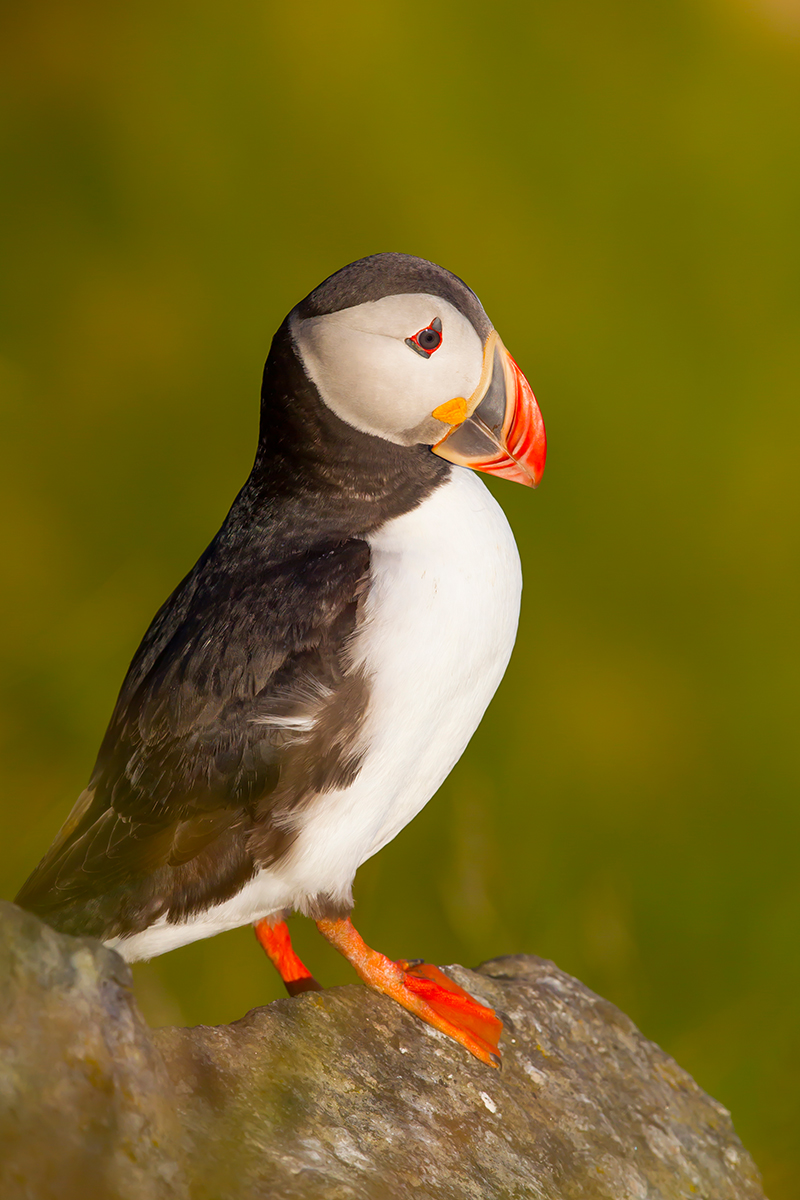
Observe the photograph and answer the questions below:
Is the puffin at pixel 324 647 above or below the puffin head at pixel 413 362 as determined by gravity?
below

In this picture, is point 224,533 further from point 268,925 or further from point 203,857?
Result: point 268,925

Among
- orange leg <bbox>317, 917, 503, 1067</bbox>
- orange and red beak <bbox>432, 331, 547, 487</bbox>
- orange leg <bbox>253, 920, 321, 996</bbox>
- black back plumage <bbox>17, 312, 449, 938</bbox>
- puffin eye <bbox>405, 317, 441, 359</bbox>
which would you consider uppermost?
puffin eye <bbox>405, 317, 441, 359</bbox>

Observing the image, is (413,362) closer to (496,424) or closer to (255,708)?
(496,424)

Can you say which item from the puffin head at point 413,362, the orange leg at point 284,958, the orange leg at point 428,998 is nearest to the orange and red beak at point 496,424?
the puffin head at point 413,362

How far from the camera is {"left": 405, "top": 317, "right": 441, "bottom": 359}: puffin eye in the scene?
1.41 metres

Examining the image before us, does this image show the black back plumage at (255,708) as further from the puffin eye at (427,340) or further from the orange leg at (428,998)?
the orange leg at (428,998)

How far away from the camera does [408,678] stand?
142 cm

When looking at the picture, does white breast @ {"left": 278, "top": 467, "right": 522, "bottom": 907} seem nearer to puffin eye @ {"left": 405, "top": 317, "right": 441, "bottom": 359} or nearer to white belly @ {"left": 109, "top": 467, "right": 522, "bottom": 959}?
white belly @ {"left": 109, "top": 467, "right": 522, "bottom": 959}

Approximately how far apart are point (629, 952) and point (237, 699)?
2.17 meters

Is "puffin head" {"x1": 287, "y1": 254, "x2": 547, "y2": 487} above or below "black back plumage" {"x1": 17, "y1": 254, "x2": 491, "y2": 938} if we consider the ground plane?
above

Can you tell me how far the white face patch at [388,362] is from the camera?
1402 mm

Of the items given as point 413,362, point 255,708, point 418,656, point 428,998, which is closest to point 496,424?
point 413,362

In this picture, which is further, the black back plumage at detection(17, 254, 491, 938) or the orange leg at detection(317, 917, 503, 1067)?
the orange leg at detection(317, 917, 503, 1067)

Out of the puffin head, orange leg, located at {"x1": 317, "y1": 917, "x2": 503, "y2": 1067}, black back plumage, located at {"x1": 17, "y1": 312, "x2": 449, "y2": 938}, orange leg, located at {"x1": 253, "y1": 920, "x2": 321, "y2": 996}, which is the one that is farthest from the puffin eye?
orange leg, located at {"x1": 253, "y1": 920, "x2": 321, "y2": 996}
